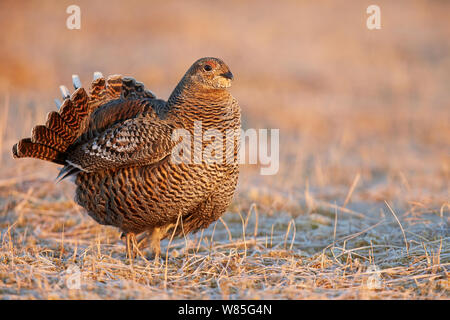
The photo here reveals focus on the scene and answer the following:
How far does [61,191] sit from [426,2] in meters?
21.1

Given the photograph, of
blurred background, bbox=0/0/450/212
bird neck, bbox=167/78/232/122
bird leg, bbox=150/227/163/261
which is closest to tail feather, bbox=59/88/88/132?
bird neck, bbox=167/78/232/122

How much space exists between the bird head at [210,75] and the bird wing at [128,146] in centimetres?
56

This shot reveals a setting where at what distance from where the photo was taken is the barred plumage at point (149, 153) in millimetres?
5094

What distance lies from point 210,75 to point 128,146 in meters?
1.06

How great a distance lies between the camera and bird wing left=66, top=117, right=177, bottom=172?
5.11m

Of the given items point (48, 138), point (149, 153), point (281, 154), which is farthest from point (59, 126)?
point (281, 154)

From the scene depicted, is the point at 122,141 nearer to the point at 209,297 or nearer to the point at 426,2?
the point at 209,297

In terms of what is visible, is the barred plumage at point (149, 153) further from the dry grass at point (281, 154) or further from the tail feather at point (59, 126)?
the dry grass at point (281, 154)

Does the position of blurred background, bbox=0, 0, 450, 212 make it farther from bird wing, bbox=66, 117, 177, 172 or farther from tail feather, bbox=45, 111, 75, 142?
bird wing, bbox=66, 117, 177, 172

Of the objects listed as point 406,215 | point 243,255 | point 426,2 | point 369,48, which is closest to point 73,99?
point 243,255

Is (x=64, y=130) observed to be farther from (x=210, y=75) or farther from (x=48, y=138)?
(x=210, y=75)

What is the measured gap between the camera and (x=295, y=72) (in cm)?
1655

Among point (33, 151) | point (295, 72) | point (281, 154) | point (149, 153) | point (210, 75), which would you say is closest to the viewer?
point (149, 153)

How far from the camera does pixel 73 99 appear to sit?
19.0 feet
